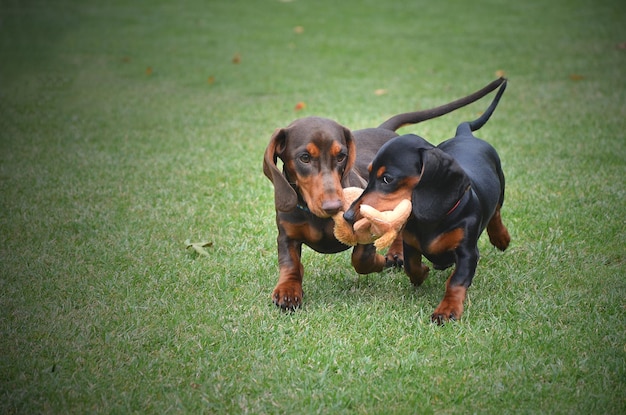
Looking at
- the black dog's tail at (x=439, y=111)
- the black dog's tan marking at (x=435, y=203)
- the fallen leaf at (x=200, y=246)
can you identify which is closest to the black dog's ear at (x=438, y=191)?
the black dog's tan marking at (x=435, y=203)

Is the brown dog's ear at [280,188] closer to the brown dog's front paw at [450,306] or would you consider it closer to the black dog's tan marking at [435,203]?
the black dog's tan marking at [435,203]

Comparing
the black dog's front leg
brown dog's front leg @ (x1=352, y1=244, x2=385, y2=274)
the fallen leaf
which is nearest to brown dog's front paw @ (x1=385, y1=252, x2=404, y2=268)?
brown dog's front leg @ (x1=352, y1=244, x2=385, y2=274)

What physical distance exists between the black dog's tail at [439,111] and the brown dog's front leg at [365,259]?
3.82 ft

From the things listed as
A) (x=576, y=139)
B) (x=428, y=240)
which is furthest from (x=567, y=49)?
(x=428, y=240)

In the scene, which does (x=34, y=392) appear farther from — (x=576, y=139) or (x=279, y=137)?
(x=576, y=139)

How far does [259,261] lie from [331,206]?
104cm

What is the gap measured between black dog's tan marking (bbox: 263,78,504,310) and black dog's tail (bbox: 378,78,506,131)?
2.74 feet

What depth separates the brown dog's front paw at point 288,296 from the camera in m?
3.47

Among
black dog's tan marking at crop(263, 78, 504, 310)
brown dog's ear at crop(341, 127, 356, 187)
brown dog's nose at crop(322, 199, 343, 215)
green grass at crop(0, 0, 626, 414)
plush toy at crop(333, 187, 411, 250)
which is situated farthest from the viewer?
brown dog's ear at crop(341, 127, 356, 187)

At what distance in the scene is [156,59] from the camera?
11445 mm

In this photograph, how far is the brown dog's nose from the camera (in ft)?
10.8

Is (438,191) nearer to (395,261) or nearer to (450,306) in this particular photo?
(450,306)

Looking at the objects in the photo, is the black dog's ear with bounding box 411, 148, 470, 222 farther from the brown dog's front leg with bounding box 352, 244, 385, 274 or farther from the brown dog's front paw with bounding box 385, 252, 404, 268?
the brown dog's front paw with bounding box 385, 252, 404, 268

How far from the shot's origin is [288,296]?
3.49m
